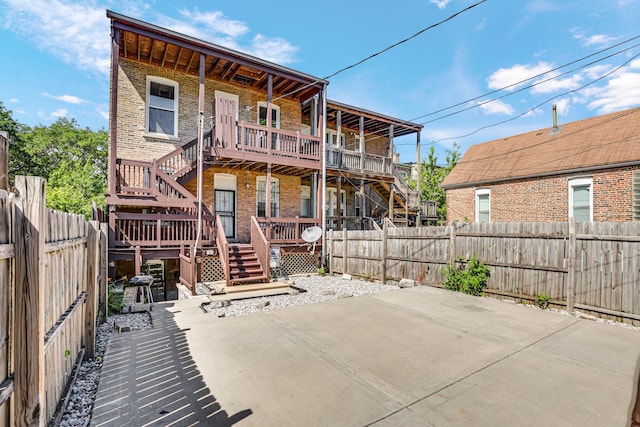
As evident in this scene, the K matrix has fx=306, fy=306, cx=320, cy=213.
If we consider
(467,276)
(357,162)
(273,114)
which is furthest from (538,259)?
(273,114)

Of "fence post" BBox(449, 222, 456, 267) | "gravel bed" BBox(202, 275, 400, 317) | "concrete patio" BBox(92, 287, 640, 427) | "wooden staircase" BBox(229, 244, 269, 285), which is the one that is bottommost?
"gravel bed" BBox(202, 275, 400, 317)

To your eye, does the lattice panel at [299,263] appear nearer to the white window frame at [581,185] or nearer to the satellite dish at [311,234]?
the satellite dish at [311,234]

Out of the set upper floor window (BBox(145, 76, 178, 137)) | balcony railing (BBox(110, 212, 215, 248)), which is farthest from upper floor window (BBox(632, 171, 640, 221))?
upper floor window (BBox(145, 76, 178, 137))

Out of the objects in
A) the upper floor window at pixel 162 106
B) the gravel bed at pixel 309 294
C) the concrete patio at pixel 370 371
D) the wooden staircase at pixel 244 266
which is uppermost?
the upper floor window at pixel 162 106

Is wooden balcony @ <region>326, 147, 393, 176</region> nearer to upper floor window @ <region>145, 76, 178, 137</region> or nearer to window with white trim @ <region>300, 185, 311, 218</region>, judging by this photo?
window with white trim @ <region>300, 185, 311, 218</region>

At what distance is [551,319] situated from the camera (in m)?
6.13

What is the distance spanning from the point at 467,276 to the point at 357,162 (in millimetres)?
8202

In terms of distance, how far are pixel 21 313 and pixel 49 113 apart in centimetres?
3025

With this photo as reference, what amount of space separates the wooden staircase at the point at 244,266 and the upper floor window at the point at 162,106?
4.98 meters

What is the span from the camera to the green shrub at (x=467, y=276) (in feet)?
26.8

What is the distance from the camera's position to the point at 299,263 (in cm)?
1242

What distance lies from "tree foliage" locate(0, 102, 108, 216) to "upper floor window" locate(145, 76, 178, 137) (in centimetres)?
674

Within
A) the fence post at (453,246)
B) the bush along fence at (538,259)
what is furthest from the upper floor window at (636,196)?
the fence post at (453,246)

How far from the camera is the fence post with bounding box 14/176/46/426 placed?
1.93 meters
